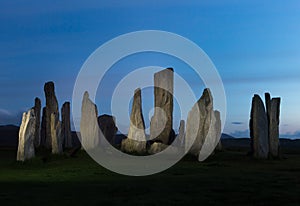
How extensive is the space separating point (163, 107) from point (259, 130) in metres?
7.17

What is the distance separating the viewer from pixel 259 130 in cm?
2734

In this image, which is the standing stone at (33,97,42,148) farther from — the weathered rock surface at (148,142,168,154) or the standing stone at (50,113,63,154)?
the weathered rock surface at (148,142,168,154)

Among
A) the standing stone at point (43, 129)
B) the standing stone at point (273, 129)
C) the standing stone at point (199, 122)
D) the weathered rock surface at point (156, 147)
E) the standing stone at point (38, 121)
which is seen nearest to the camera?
the standing stone at point (273, 129)

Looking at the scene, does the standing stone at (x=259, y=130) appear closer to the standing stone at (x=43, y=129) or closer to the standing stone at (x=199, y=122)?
the standing stone at (x=199, y=122)

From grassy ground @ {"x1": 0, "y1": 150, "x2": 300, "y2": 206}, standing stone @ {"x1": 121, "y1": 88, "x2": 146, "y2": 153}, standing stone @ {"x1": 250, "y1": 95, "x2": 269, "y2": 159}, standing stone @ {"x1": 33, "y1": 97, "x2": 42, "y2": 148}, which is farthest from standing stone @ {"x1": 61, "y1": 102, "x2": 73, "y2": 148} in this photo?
standing stone @ {"x1": 250, "y1": 95, "x2": 269, "y2": 159}

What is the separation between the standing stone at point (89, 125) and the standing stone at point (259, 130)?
9776 mm

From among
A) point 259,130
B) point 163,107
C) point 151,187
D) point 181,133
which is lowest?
point 151,187

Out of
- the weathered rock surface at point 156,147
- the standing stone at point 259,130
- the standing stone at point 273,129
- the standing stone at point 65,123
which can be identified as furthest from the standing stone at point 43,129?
the standing stone at point 273,129

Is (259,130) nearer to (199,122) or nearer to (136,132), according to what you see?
(199,122)

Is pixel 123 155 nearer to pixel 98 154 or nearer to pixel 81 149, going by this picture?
pixel 98 154

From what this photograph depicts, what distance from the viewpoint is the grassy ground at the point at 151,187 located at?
481 inches

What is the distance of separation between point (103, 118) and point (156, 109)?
4422mm

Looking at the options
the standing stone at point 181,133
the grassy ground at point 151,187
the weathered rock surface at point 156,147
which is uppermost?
the standing stone at point 181,133

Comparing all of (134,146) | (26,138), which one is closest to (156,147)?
(134,146)
